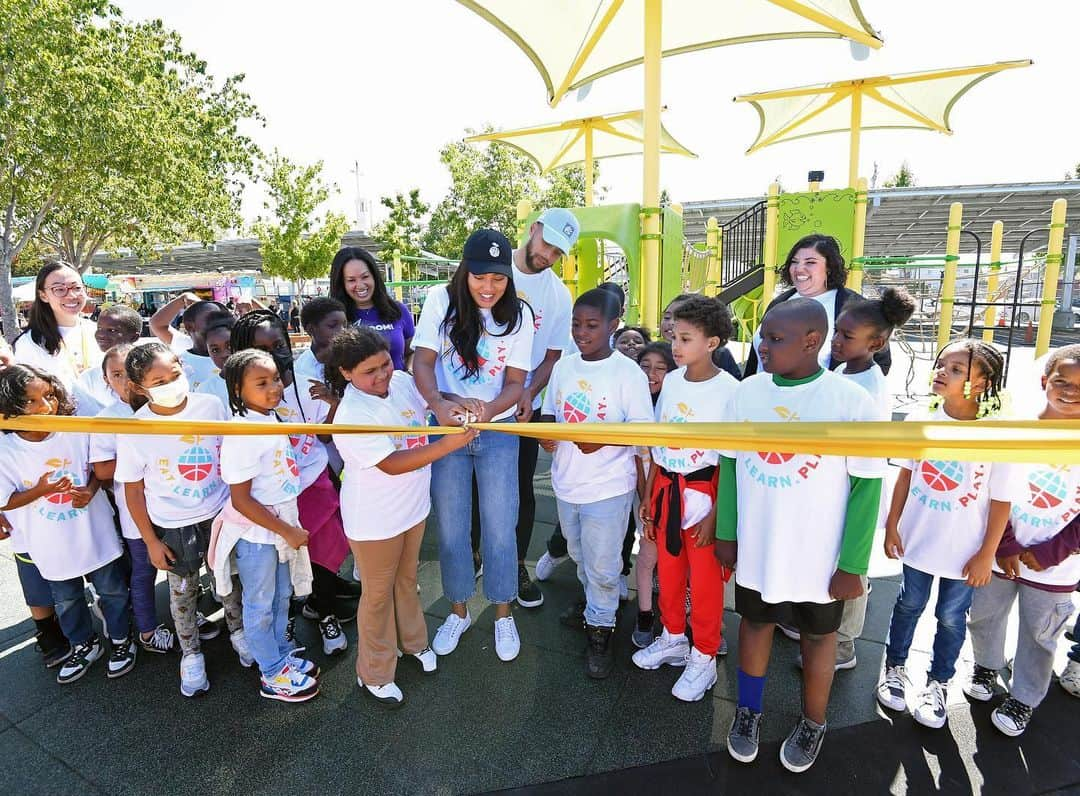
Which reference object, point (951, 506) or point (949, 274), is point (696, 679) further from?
point (949, 274)

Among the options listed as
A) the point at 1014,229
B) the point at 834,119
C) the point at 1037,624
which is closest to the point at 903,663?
the point at 1037,624

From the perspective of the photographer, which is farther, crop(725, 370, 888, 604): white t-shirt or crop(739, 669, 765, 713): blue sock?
crop(739, 669, 765, 713): blue sock

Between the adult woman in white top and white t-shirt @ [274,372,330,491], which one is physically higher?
the adult woman in white top

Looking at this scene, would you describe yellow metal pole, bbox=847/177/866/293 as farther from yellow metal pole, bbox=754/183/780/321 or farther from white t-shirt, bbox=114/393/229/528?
white t-shirt, bbox=114/393/229/528

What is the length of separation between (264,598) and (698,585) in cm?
193

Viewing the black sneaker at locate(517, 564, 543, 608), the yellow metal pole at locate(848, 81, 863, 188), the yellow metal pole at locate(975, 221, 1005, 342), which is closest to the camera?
the black sneaker at locate(517, 564, 543, 608)

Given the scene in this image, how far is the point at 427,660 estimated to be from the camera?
2816mm

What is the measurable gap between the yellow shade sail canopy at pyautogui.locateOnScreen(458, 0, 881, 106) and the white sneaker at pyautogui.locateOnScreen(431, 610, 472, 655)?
19.4 feet

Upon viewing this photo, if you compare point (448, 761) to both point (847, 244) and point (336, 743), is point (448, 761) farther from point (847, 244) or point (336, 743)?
point (847, 244)

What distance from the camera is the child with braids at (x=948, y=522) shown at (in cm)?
219

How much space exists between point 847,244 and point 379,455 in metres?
6.98

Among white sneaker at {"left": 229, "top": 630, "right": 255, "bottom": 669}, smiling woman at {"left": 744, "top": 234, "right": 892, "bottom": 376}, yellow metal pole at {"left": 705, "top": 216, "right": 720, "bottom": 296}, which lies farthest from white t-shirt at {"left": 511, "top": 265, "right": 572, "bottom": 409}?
yellow metal pole at {"left": 705, "top": 216, "right": 720, "bottom": 296}

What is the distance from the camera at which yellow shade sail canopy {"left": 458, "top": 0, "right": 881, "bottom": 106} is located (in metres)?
6.45

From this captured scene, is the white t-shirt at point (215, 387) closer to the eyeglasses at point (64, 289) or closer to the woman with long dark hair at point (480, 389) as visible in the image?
the eyeglasses at point (64, 289)
